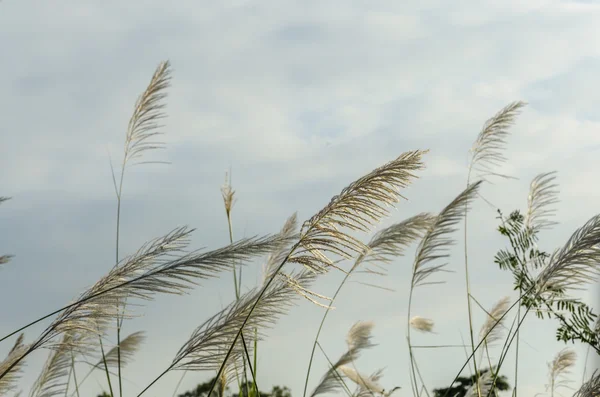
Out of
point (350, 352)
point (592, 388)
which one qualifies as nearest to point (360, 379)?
point (350, 352)

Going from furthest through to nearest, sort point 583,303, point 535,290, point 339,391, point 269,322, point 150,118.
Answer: point 150,118, point 339,391, point 583,303, point 535,290, point 269,322

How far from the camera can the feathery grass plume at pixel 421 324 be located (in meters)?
5.07

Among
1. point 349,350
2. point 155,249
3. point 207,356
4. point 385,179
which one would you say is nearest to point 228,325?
point 207,356

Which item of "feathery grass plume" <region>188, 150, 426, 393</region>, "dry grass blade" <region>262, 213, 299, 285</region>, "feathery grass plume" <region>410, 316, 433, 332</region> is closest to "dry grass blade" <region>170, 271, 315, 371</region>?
"feathery grass plume" <region>188, 150, 426, 393</region>

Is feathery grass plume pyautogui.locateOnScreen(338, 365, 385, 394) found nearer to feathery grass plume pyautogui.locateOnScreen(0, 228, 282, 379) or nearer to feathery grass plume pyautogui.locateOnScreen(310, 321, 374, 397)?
feathery grass plume pyautogui.locateOnScreen(310, 321, 374, 397)

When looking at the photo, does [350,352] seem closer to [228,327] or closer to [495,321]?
[495,321]

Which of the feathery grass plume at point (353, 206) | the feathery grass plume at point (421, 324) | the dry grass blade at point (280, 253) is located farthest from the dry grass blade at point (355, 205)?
the feathery grass plume at point (421, 324)

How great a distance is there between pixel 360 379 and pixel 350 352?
12.8 inches

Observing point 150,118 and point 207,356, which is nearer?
point 207,356

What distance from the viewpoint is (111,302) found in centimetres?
202

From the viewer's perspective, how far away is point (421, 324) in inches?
200

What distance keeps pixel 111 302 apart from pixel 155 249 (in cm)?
25

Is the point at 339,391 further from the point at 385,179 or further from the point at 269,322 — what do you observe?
the point at 385,179

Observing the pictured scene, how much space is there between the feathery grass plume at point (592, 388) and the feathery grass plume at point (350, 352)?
1.61 meters
